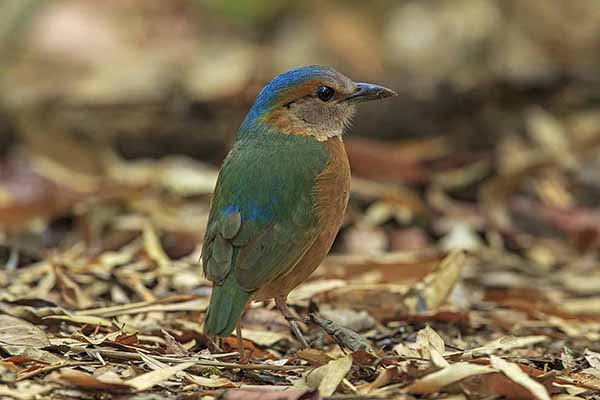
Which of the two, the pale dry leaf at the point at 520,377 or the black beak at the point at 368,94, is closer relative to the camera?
the pale dry leaf at the point at 520,377

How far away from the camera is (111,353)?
13.6 ft

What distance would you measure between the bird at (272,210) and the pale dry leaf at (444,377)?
2.45 ft

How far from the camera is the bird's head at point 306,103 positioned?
16.5ft

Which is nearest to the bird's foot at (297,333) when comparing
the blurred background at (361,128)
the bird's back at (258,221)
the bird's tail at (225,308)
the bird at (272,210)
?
the bird at (272,210)

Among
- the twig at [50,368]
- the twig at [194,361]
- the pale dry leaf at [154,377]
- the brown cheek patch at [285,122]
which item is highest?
the brown cheek patch at [285,122]

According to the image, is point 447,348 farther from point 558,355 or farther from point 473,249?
point 473,249

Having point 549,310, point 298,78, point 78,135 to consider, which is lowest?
point 549,310

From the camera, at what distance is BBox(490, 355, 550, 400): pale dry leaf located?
3717 millimetres

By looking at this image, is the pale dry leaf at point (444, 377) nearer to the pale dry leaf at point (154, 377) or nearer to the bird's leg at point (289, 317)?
the pale dry leaf at point (154, 377)

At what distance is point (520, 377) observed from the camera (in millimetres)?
3787

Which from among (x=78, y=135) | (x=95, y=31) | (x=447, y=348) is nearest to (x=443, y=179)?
(x=78, y=135)

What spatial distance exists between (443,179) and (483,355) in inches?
143

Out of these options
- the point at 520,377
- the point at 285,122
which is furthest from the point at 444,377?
the point at 285,122

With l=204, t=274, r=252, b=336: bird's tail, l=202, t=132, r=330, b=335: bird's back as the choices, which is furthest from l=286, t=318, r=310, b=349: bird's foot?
l=204, t=274, r=252, b=336: bird's tail
